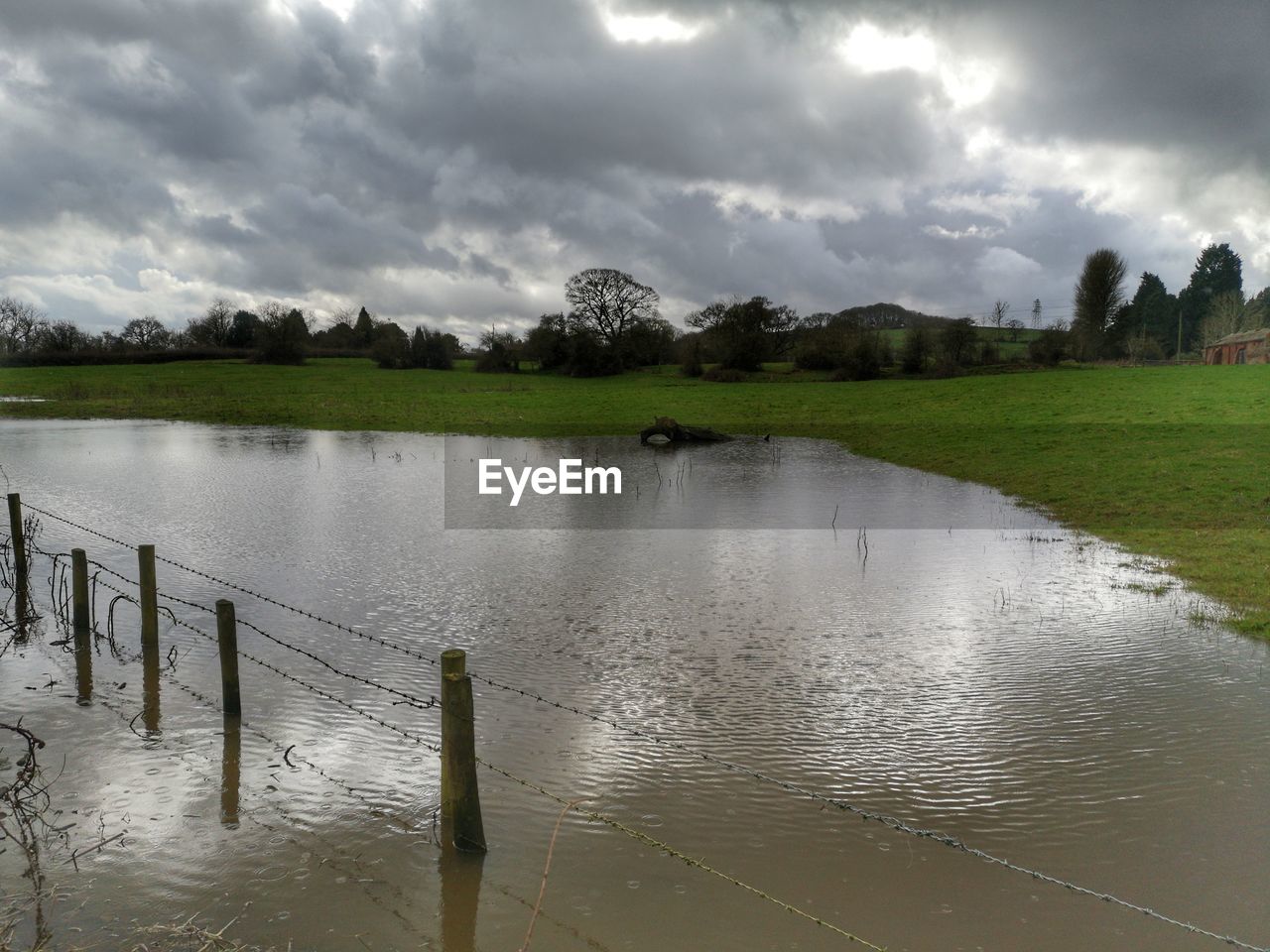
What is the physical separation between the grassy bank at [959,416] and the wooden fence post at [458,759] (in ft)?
35.9

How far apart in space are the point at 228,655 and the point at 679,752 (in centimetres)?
443

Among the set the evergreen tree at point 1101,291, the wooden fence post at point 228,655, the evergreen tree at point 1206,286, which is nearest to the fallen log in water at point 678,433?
the wooden fence post at point 228,655

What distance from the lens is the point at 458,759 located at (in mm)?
6109

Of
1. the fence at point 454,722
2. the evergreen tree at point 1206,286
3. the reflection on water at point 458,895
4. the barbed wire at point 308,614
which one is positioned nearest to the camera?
the reflection on water at point 458,895

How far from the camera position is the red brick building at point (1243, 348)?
74.0 m

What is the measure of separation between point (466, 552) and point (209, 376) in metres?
67.4

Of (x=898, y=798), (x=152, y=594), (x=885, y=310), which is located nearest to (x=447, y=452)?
(x=152, y=594)

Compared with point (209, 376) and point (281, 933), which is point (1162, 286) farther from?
point (281, 933)

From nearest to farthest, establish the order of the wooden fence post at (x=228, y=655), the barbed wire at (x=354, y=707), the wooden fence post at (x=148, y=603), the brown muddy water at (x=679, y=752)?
the brown muddy water at (x=679, y=752) < the barbed wire at (x=354, y=707) < the wooden fence post at (x=228, y=655) < the wooden fence post at (x=148, y=603)

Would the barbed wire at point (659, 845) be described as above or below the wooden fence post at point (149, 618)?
below

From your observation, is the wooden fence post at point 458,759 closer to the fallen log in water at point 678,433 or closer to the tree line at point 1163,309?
the fallen log in water at point 678,433

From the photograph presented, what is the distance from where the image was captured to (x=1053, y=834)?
6.79 metres

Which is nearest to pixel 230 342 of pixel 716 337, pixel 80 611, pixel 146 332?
pixel 146 332

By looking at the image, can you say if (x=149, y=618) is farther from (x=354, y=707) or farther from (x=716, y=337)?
(x=716, y=337)
